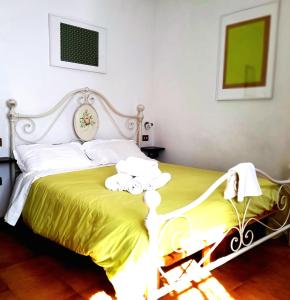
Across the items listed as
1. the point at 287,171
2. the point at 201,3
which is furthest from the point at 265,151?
the point at 201,3

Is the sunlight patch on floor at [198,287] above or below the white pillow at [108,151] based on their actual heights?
below

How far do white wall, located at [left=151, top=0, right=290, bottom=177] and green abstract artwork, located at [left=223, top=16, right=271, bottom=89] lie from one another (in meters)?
0.14

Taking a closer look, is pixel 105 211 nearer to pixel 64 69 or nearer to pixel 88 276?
pixel 88 276

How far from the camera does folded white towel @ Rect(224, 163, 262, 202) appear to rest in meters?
1.86

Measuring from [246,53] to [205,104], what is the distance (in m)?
0.69

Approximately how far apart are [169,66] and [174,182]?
1908mm

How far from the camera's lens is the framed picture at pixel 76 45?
2.96 meters

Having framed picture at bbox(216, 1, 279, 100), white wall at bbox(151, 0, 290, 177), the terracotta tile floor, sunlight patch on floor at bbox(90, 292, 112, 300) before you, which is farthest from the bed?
framed picture at bbox(216, 1, 279, 100)

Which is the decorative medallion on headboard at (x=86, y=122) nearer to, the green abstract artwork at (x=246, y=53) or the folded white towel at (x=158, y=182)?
the folded white towel at (x=158, y=182)

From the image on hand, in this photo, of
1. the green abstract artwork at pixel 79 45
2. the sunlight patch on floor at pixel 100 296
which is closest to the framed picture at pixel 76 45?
the green abstract artwork at pixel 79 45

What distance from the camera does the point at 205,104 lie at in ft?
10.9

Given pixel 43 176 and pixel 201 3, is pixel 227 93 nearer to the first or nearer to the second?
pixel 201 3

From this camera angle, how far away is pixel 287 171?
8.80 ft

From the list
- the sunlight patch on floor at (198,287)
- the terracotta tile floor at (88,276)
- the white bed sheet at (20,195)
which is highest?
the white bed sheet at (20,195)
